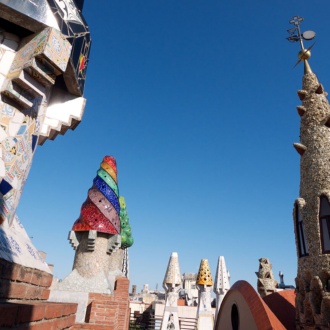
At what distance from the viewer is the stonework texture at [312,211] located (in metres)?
4.50

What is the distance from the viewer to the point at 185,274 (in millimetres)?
39781

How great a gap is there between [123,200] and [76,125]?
10.1m

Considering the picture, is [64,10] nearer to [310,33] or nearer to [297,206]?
[297,206]

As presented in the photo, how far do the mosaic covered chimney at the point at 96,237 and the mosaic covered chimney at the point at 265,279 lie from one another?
4.36 metres

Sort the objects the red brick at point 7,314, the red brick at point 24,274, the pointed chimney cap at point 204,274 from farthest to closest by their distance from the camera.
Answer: the pointed chimney cap at point 204,274 → the red brick at point 24,274 → the red brick at point 7,314

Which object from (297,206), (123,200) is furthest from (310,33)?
(123,200)

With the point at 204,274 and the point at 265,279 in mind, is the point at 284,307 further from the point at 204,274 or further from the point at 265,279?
the point at 204,274

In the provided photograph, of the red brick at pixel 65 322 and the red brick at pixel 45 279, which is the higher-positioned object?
the red brick at pixel 45 279

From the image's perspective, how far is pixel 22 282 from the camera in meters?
1.78

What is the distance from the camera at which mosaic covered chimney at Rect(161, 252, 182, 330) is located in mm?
12000

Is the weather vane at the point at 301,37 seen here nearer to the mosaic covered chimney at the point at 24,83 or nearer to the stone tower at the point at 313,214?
the stone tower at the point at 313,214

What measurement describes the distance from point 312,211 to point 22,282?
461 centimetres

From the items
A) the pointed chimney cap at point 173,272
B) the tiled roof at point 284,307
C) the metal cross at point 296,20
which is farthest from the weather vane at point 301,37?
the pointed chimney cap at point 173,272

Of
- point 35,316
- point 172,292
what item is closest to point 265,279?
point 172,292
